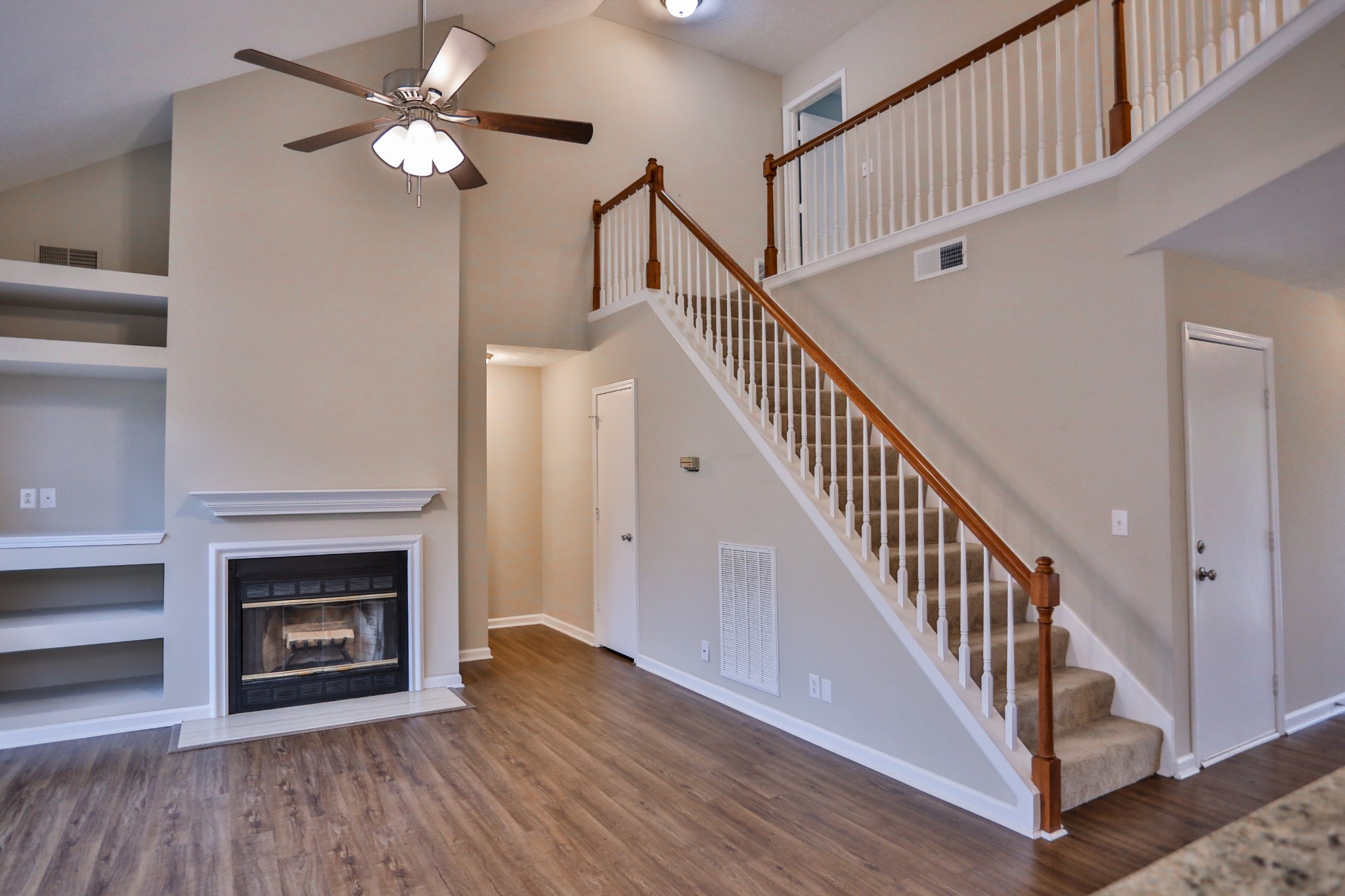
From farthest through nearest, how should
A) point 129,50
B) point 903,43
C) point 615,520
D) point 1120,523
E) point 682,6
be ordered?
point 682,6
point 903,43
point 615,520
point 129,50
point 1120,523

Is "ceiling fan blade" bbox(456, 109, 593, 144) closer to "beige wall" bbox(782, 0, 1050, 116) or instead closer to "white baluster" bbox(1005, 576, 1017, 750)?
"white baluster" bbox(1005, 576, 1017, 750)

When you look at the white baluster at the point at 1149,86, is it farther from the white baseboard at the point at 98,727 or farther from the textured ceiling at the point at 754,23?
the white baseboard at the point at 98,727

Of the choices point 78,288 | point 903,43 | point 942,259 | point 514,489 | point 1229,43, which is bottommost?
point 514,489

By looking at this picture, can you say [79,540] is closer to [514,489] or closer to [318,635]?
[318,635]

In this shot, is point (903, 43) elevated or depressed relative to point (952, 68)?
elevated

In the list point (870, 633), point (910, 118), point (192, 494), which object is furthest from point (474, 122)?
point (910, 118)

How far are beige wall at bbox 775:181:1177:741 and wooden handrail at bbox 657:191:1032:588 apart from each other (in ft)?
1.27

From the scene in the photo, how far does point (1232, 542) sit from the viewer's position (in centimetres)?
391

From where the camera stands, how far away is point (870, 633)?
378 centimetres

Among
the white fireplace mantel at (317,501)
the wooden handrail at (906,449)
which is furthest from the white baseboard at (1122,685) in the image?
the white fireplace mantel at (317,501)

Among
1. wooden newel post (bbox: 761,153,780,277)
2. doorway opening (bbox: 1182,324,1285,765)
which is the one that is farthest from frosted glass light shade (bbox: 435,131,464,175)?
doorway opening (bbox: 1182,324,1285,765)

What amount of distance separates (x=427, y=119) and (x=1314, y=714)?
5780mm

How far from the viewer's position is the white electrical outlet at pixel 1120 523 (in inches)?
147

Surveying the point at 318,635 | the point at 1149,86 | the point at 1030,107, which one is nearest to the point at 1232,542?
the point at 1149,86
